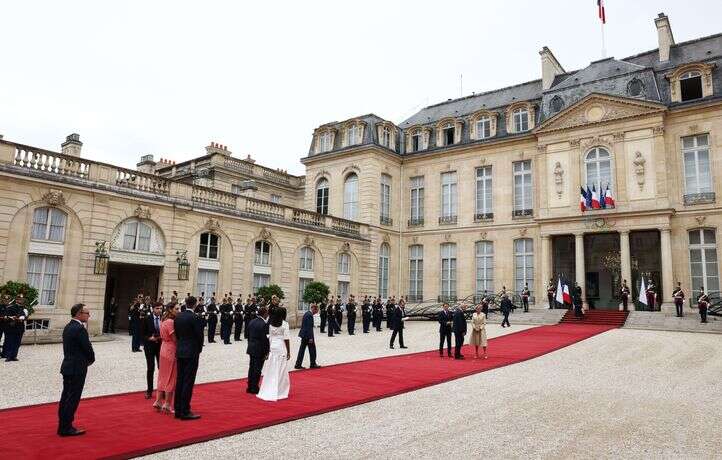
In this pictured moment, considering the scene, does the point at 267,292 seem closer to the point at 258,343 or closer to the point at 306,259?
the point at 306,259

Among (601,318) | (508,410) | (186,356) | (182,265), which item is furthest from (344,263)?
(186,356)

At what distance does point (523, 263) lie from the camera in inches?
1045

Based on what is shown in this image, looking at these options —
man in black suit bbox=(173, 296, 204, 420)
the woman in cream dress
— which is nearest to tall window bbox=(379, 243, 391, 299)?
the woman in cream dress

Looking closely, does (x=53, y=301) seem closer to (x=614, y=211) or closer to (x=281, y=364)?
(x=281, y=364)

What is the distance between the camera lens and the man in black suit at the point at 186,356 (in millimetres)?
6656

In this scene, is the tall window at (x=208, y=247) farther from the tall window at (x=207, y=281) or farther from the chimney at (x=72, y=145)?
the chimney at (x=72, y=145)

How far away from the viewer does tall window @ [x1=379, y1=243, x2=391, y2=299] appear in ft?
95.0

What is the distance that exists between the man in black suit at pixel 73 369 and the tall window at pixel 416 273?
79.7 ft

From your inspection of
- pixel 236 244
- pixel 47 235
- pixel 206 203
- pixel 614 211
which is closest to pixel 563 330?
pixel 614 211

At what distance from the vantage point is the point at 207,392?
8.39 meters

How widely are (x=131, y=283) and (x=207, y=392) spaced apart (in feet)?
42.8

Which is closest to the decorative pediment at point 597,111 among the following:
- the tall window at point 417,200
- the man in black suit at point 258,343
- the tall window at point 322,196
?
the tall window at point 417,200

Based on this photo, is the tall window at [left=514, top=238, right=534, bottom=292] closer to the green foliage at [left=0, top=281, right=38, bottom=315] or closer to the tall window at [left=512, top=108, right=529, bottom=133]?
the tall window at [left=512, top=108, right=529, bottom=133]

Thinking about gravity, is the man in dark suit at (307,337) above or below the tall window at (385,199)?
below
